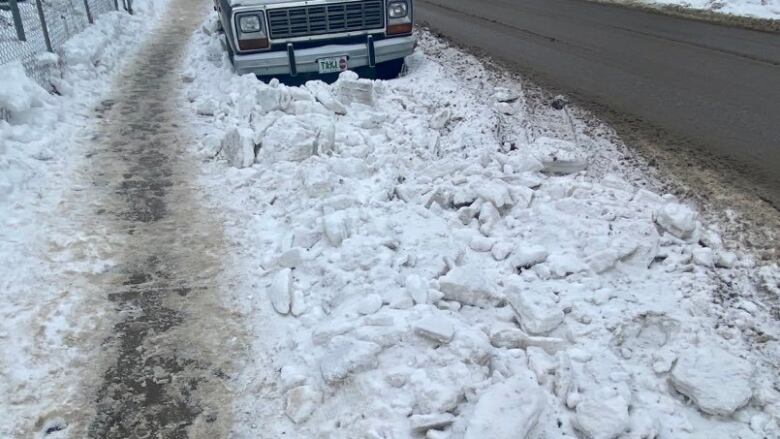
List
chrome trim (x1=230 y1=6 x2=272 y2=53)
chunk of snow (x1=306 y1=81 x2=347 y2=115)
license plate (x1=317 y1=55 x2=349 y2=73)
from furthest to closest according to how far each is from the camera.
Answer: license plate (x1=317 y1=55 x2=349 y2=73) → chrome trim (x1=230 y1=6 x2=272 y2=53) → chunk of snow (x1=306 y1=81 x2=347 y2=115)

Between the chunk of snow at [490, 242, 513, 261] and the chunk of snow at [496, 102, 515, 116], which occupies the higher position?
the chunk of snow at [496, 102, 515, 116]

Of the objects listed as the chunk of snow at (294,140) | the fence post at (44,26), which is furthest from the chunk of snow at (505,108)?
the fence post at (44,26)

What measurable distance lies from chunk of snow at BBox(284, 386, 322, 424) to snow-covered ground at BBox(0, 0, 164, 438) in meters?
1.19

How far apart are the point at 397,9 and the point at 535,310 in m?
6.11

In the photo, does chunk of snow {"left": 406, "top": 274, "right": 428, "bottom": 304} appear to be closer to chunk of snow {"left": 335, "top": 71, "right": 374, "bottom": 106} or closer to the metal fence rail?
chunk of snow {"left": 335, "top": 71, "right": 374, "bottom": 106}

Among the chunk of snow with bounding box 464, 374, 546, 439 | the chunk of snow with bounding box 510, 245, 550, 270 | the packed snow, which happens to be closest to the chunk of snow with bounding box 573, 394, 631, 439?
the packed snow

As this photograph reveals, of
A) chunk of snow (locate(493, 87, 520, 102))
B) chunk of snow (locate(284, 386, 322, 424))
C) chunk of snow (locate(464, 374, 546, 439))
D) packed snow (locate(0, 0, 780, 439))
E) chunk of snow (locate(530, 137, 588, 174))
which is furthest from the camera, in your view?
chunk of snow (locate(493, 87, 520, 102))

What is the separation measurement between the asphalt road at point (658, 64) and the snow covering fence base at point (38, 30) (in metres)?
6.82

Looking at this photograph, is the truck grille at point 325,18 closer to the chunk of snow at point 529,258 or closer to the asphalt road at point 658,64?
the asphalt road at point 658,64

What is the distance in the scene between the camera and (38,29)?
372 inches

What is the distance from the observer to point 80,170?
20.2 ft

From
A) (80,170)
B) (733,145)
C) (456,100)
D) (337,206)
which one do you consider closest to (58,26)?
(80,170)

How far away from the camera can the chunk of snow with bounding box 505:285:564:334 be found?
356 cm

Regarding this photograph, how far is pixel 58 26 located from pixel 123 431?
369 inches
